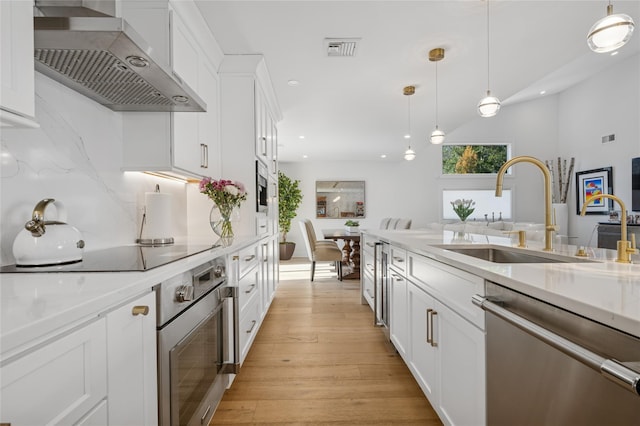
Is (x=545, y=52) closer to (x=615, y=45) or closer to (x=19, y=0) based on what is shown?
(x=615, y=45)

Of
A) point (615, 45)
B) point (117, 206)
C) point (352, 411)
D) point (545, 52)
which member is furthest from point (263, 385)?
point (545, 52)

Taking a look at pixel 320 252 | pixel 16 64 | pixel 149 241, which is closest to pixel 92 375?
pixel 16 64

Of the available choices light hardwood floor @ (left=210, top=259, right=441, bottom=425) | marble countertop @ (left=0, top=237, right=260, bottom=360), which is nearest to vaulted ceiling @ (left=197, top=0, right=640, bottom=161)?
marble countertop @ (left=0, top=237, right=260, bottom=360)

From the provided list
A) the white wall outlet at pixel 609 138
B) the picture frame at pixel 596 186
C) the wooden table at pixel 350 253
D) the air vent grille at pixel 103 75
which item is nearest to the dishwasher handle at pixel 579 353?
the air vent grille at pixel 103 75

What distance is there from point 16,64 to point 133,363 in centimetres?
87

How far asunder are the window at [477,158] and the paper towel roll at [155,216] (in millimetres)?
7440

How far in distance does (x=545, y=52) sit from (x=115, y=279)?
145 inches

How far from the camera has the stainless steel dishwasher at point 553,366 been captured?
1.87ft

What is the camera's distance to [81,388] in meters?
0.66

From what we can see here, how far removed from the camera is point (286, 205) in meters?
7.63

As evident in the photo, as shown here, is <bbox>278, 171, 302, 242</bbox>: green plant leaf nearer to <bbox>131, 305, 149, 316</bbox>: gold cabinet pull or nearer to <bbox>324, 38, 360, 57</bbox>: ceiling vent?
<bbox>324, 38, 360, 57</bbox>: ceiling vent

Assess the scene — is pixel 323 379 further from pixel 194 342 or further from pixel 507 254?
pixel 507 254

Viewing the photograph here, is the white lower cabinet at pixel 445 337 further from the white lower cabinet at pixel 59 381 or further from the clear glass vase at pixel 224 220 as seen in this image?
the clear glass vase at pixel 224 220

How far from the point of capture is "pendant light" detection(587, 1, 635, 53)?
5.14 ft
